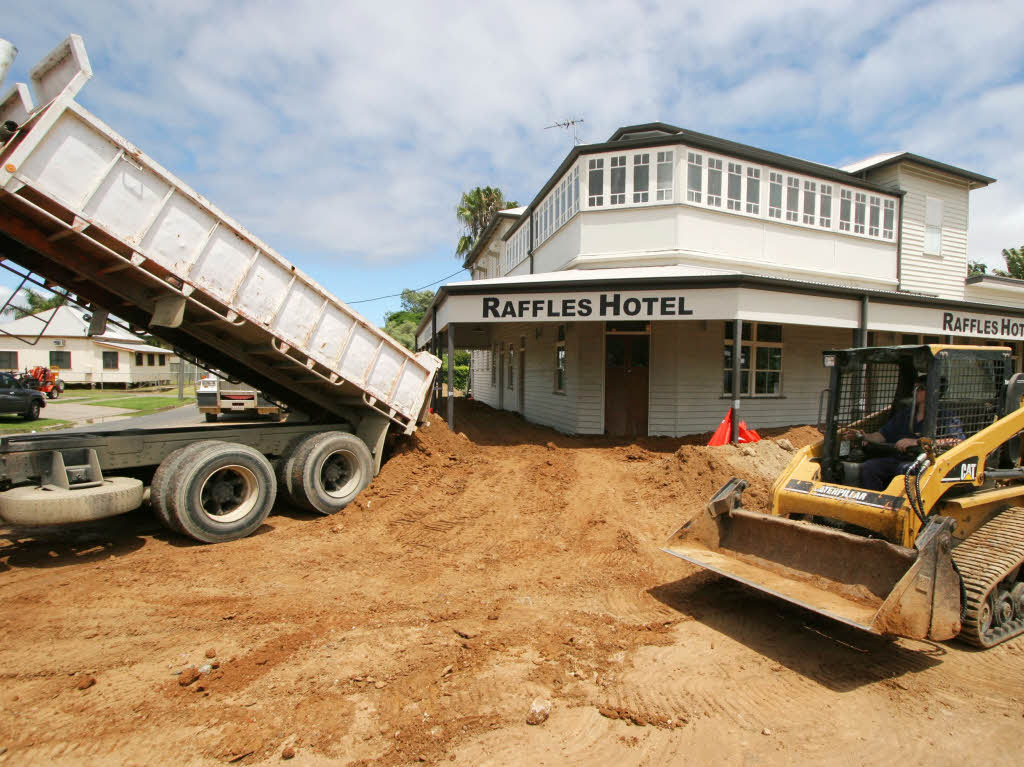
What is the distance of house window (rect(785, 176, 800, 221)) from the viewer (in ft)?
49.9

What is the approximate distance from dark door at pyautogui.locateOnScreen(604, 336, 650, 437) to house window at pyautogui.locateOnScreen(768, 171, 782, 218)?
5442mm

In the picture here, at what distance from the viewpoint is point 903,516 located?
4.47m

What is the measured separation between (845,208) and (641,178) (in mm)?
6847

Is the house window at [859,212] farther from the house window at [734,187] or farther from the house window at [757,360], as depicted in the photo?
the house window at [757,360]

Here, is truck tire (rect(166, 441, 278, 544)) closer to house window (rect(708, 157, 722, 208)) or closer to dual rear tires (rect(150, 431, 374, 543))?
dual rear tires (rect(150, 431, 374, 543))

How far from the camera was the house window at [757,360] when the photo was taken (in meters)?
13.4

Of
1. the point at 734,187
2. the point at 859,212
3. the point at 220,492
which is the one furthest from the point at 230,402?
the point at 859,212

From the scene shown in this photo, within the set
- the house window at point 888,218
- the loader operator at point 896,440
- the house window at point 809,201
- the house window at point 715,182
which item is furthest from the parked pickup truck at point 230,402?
the house window at point 888,218

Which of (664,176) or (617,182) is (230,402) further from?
(664,176)

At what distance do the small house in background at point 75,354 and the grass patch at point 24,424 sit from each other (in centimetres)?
1650

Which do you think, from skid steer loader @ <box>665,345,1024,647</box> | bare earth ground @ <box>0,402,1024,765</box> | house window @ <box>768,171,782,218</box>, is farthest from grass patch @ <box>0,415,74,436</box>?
house window @ <box>768,171,782,218</box>

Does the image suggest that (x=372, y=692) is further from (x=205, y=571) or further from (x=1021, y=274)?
(x=1021, y=274)

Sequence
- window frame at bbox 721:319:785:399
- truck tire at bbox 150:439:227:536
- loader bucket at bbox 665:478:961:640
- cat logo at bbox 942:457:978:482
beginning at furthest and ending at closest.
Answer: window frame at bbox 721:319:785:399
truck tire at bbox 150:439:227:536
cat logo at bbox 942:457:978:482
loader bucket at bbox 665:478:961:640

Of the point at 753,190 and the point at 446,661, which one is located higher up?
the point at 753,190
